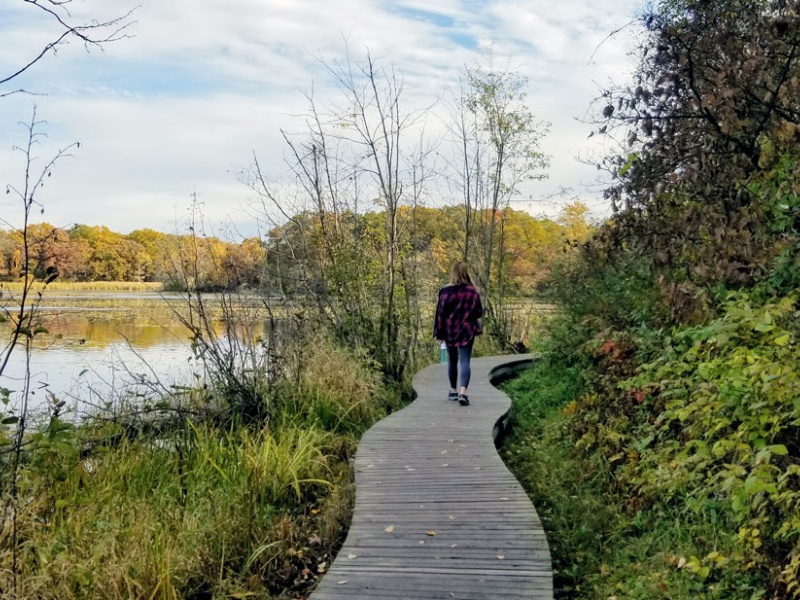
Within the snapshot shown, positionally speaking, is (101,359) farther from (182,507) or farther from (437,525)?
(437,525)

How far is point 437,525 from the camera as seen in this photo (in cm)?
418

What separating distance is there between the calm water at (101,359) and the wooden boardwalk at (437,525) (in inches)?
95.6

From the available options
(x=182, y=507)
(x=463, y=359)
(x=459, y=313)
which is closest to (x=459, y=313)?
(x=459, y=313)

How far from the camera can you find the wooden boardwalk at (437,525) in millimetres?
3404

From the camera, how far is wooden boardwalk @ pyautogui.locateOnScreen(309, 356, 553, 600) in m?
3.40

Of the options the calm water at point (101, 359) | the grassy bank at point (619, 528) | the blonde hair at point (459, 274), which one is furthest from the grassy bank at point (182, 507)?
the blonde hair at point (459, 274)

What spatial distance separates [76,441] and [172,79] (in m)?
4.32

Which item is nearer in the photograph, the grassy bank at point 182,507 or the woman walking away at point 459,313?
the grassy bank at point 182,507

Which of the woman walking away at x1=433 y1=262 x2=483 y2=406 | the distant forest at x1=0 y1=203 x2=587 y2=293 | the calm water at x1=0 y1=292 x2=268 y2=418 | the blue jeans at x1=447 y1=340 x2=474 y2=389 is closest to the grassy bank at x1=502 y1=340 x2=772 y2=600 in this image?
the blue jeans at x1=447 y1=340 x2=474 y2=389

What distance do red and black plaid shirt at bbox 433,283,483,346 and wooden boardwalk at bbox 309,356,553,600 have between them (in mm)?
1023

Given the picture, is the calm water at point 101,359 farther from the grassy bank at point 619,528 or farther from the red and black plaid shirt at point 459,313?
the grassy bank at point 619,528

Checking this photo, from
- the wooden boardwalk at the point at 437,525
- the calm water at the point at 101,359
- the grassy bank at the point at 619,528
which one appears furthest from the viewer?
the calm water at the point at 101,359

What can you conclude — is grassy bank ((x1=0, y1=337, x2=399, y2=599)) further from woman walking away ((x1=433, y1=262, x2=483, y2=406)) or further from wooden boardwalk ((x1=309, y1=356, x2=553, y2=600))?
woman walking away ((x1=433, y1=262, x2=483, y2=406))

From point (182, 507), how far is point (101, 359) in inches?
366
